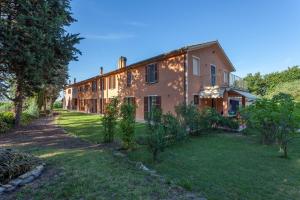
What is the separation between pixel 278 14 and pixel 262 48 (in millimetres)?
11172

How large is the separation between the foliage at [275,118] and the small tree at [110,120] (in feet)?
24.9

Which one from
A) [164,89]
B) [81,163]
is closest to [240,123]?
[164,89]

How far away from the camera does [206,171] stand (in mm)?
7488

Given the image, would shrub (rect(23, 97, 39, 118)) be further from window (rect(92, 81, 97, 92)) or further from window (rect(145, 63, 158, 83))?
window (rect(145, 63, 158, 83))

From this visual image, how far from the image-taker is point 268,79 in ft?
213

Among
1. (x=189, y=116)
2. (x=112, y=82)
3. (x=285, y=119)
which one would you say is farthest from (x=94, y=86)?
(x=285, y=119)

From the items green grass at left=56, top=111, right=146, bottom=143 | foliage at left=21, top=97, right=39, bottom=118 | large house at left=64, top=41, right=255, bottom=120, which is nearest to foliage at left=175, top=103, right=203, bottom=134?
green grass at left=56, top=111, right=146, bottom=143

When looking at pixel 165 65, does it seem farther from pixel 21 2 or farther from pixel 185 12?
pixel 21 2

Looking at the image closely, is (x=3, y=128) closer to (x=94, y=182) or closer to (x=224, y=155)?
(x=94, y=182)

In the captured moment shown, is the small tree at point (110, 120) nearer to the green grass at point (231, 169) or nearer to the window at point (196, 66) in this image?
the green grass at point (231, 169)

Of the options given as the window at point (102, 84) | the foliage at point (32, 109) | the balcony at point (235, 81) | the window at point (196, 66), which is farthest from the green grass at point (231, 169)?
the window at point (102, 84)

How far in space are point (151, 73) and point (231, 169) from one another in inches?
668

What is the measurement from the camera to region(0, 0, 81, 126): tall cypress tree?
32.8 feet

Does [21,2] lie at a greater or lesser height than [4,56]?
greater
